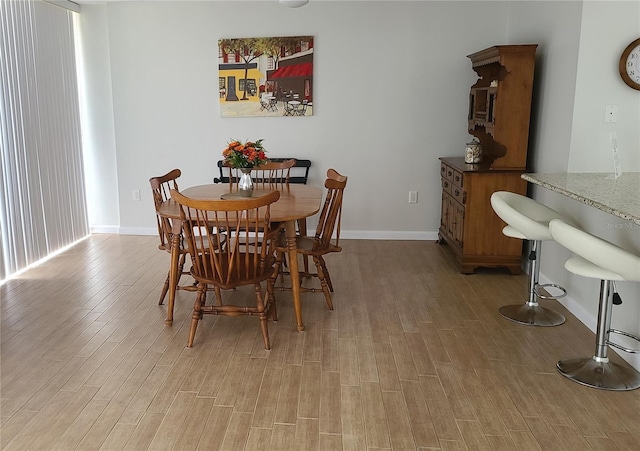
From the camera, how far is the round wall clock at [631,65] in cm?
326

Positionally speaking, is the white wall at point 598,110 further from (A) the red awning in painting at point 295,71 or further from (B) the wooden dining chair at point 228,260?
(A) the red awning in painting at point 295,71

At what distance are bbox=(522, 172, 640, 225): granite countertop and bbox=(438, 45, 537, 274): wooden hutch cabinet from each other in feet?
2.98

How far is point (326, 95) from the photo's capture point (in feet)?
17.6

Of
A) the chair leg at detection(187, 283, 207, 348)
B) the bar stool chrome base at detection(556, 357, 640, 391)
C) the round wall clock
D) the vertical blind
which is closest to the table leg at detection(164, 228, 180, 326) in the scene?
the chair leg at detection(187, 283, 207, 348)

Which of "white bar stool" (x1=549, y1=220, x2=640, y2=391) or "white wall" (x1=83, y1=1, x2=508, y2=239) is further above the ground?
"white wall" (x1=83, y1=1, x2=508, y2=239)

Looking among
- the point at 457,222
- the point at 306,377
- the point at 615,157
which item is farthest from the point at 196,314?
the point at 615,157

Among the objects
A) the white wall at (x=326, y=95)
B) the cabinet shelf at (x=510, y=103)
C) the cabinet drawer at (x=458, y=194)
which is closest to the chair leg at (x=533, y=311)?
the cabinet drawer at (x=458, y=194)

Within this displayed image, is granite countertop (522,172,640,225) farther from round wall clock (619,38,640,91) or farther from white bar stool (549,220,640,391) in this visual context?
round wall clock (619,38,640,91)

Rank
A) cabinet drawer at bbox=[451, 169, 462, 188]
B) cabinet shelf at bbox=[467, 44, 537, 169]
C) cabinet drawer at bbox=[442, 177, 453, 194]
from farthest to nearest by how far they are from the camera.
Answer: cabinet drawer at bbox=[442, 177, 453, 194] → cabinet drawer at bbox=[451, 169, 462, 188] → cabinet shelf at bbox=[467, 44, 537, 169]

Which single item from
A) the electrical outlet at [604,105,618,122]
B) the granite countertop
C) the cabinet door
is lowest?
the cabinet door

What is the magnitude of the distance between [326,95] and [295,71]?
38cm

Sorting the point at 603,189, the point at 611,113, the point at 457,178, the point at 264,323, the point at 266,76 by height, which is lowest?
the point at 264,323

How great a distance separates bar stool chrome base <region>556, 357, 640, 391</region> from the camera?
8.74 feet

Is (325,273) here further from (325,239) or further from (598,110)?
(598,110)
